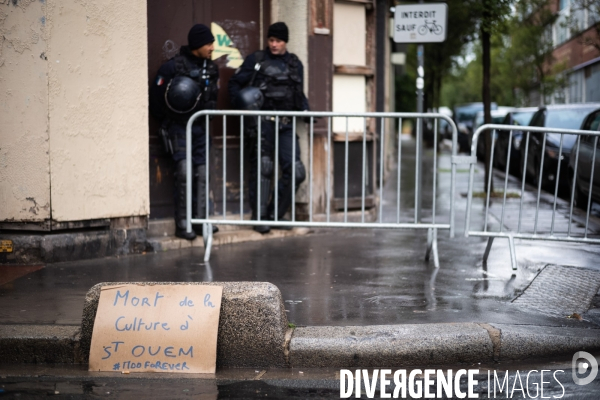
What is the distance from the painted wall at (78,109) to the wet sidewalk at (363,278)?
59 cm

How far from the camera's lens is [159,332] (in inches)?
179

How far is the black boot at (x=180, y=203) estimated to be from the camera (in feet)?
25.7

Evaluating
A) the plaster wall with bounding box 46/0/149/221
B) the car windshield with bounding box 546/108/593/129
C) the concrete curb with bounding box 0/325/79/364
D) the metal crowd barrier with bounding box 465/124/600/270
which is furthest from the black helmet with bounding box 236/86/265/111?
the car windshield with bounding box 546/108/593/129

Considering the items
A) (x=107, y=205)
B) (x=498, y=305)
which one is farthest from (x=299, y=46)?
(x=498, y=305)

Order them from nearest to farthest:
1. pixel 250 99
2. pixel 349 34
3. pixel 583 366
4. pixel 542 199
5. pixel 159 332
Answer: pixel 159 332
pixel 583 366
pixel 250 99
pixel 349 34
pixel 542 199

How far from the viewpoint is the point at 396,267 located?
703cm

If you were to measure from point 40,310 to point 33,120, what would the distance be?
2.04m

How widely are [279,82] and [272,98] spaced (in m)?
0.17

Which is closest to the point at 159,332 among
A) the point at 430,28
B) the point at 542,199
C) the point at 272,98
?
the point at 272,98

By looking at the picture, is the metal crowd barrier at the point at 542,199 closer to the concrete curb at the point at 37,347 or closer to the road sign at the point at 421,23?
the road sign at the point at 421,23

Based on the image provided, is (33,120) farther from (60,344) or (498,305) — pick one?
(498,305)

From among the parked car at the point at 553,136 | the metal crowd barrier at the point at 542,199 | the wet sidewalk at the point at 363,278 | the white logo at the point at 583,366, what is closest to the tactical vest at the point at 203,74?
the wet sidewalk at the point at 363,278

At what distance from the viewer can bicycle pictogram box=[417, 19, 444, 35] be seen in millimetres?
9586

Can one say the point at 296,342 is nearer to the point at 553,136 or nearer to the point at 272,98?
the point at 272,98
